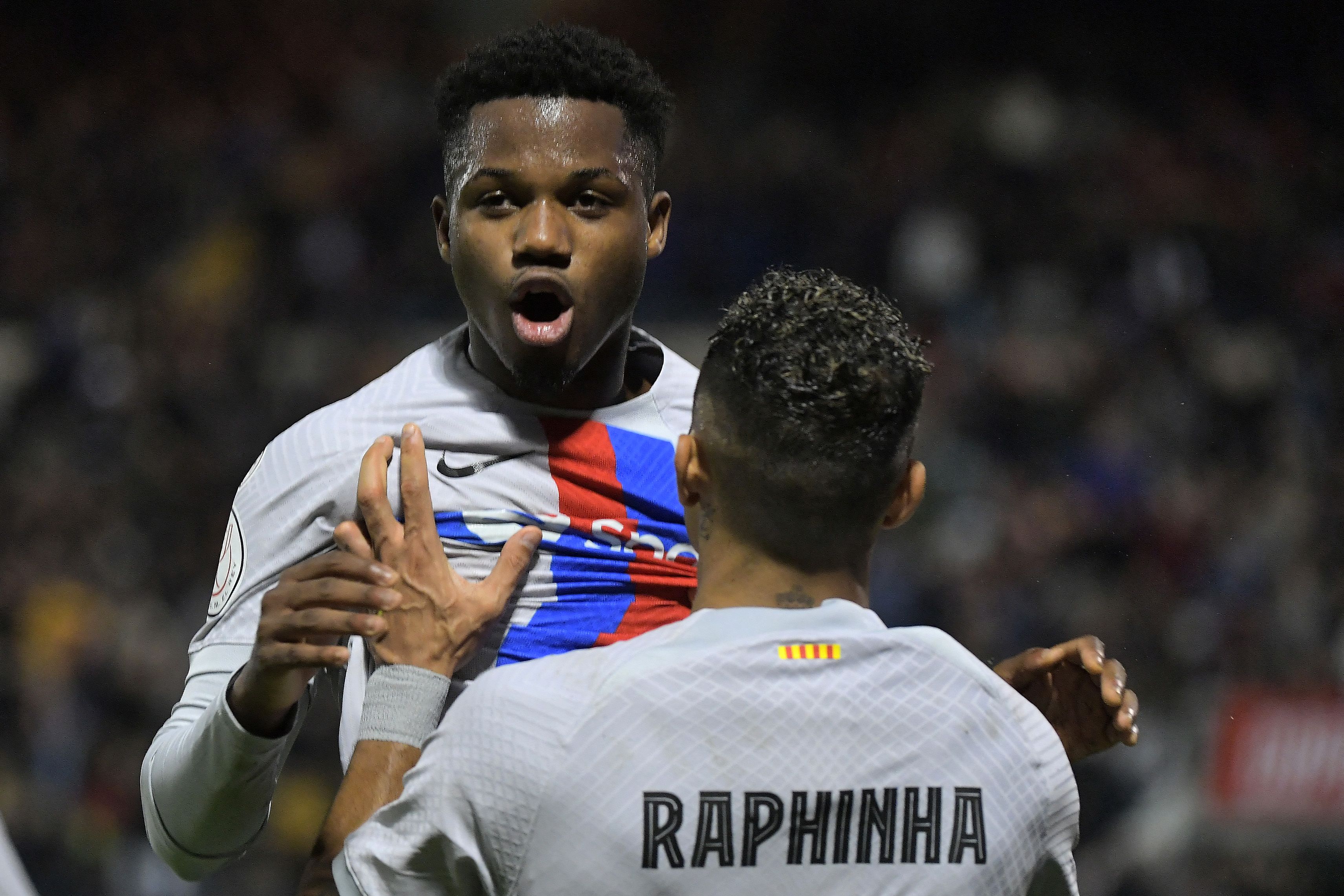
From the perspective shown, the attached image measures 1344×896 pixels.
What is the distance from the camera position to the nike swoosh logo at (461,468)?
1.87m

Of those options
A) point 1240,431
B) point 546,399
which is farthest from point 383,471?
point 1240,431

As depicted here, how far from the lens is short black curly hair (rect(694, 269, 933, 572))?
55.8 inches

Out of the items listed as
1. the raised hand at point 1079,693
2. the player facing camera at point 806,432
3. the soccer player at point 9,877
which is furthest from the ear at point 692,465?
the soccer player at point 9,877

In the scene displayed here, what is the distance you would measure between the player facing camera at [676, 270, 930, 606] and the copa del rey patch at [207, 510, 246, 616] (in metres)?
0.67

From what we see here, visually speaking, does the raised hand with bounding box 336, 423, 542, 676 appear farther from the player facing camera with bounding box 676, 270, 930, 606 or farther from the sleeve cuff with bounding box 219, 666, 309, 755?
the player facing camera with bounding box 676, 270, 930, 606

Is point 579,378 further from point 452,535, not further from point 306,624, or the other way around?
point 306,624

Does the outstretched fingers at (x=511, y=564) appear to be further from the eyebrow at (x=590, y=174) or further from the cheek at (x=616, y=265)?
the eyebrow at (x=590, y=174)

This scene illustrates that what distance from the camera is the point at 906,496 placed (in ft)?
4.96

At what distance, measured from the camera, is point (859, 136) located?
6.91 meters

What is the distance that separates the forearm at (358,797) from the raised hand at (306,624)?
0.11 meters

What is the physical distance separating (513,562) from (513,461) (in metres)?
0.17

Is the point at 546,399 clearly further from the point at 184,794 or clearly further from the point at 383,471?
the point at 184,794

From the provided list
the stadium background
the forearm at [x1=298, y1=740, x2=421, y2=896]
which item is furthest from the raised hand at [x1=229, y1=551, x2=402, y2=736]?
the stadium background

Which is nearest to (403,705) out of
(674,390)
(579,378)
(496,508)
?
(496,508)
